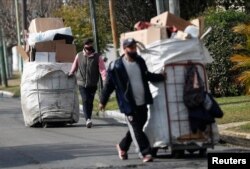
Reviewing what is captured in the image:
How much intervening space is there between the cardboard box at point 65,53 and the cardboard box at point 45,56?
0.35 feet

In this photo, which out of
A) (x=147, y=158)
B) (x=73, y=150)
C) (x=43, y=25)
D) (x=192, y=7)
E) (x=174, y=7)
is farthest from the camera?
(x=192, y=7)

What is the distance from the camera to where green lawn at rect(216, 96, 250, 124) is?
15688 millimetres

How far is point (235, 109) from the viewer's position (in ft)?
56.4

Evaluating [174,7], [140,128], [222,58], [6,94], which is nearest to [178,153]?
[140,128]

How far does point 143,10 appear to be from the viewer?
29.8 metres

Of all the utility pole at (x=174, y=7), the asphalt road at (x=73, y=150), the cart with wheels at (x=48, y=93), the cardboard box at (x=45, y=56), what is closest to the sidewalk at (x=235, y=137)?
the asphalt road at (x=73, y=150)

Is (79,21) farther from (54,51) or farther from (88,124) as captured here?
(88,124)

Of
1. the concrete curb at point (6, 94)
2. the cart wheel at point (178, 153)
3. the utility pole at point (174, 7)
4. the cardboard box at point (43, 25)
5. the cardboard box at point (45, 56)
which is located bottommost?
the concrete curb at point (6, 94)

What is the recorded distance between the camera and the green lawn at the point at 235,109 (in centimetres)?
1569

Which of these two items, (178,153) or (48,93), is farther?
(48,93)

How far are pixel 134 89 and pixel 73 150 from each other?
227 cm

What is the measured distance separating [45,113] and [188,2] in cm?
1365

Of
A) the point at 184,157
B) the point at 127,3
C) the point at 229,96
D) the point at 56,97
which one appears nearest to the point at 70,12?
the point at 127,3

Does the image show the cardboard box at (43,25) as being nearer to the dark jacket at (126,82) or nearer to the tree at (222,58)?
the tree at (222,58)
